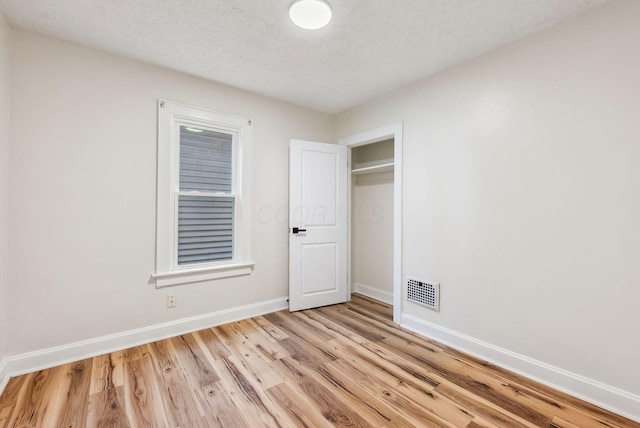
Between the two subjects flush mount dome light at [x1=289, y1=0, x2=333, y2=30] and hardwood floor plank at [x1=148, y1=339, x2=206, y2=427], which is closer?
hardwood floor plank at [x1=148, y1=339, x2=206, y2=427]

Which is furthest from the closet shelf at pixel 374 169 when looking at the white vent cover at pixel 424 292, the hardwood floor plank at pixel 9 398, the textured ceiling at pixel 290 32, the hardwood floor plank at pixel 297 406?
the hardwood floor plank at pixel 9 398

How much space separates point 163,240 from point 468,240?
9.04 ft

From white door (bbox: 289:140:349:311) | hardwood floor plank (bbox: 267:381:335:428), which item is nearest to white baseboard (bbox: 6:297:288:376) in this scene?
white door (bbox: 289:140:349:311)

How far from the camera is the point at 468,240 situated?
7.99 feet

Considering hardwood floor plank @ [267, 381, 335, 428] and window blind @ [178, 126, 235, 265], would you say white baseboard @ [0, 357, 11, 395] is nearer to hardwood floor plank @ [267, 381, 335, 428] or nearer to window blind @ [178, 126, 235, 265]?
window blind @ [178, 126, 235, 265]

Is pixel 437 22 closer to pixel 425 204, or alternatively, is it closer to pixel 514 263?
pixel 425 204

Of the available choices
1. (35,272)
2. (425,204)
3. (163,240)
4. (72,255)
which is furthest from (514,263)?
(35,272)

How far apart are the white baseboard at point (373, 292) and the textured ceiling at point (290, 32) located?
2597 mm

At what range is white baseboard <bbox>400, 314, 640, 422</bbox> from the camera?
1.68m

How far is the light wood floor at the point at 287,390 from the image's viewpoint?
63.9 inches

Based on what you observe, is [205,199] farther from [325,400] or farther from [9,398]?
[325,400]

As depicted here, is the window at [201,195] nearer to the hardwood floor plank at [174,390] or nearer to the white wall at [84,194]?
the white wall at [84,194]

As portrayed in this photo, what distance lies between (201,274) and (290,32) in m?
2.31

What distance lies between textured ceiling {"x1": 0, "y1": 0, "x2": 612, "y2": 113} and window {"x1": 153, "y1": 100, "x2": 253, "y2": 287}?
1.74 ft
